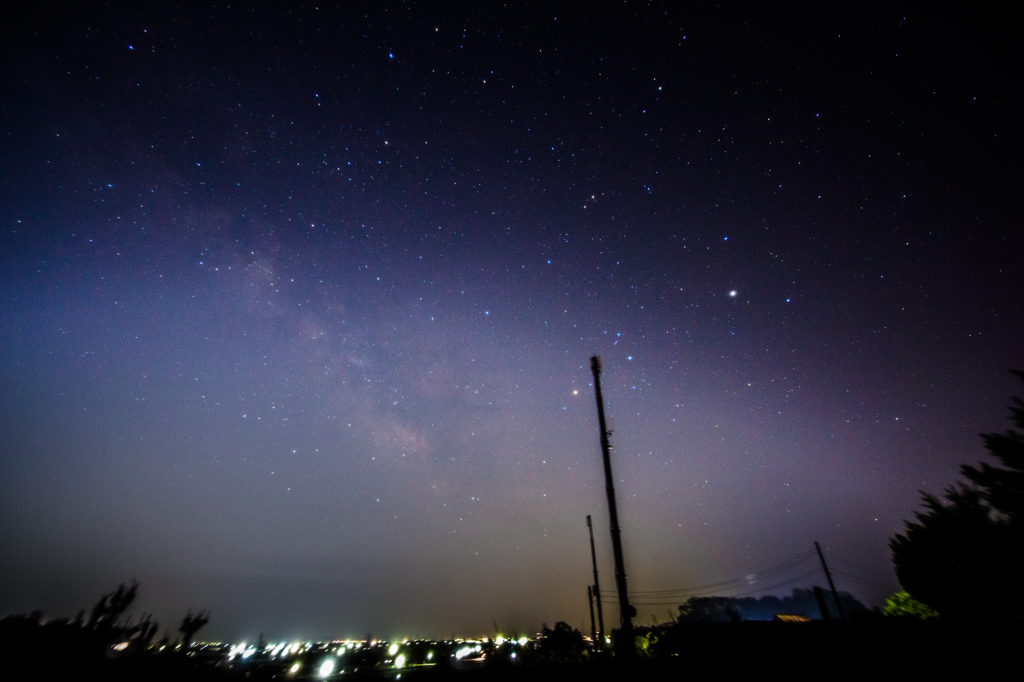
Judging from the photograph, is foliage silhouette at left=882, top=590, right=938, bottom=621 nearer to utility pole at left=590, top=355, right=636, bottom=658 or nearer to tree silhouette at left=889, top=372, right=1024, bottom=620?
tree silhouette at left=889, top=372, right=1024, bottom=620

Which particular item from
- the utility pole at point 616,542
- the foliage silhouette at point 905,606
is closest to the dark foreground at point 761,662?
the utility pole at point 616,542

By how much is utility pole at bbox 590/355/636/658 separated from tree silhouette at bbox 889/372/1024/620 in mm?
18830

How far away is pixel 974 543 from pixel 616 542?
28090 mm

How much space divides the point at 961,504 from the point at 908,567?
6.05 m

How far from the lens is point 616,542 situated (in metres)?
11.2

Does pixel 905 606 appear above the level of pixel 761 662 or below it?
above

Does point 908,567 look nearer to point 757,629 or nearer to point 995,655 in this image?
point 995,655

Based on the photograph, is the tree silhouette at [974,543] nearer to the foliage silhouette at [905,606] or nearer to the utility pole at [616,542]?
the foliage silhouette at [905,606]

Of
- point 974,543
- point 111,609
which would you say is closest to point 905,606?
point 974,543

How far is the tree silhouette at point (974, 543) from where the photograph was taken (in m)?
19.4

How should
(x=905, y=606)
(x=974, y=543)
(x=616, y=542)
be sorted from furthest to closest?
(x=905, y=606), (x=974, y=543), (x=616, y=542)

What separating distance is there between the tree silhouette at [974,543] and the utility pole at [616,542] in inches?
741

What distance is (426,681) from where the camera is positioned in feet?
36.7

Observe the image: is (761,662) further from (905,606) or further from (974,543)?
(905,606)
